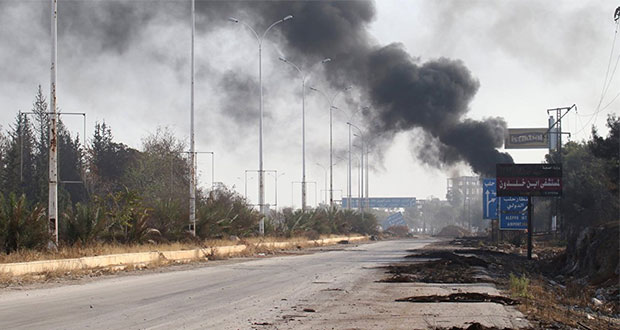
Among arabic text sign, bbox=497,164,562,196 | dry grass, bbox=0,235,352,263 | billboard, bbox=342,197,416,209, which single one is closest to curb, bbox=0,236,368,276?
dry grass, bbox=0,235,352,263

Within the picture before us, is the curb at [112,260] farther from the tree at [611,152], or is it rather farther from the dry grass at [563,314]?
the tree at [611,152]

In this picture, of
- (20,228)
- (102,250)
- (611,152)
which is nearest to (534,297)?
(102,250)

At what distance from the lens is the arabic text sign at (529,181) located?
35.7m

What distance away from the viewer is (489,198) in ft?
183

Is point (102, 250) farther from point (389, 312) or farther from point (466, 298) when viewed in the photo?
point (389, 312)

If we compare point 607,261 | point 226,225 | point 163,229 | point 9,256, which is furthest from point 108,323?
point 226,225

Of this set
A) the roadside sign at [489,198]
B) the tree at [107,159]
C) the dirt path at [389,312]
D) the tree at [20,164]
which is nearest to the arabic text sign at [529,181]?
the roadside sign at [489,198]

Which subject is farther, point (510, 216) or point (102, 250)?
point (510, 216)

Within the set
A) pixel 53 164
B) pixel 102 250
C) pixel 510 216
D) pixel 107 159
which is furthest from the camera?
pixel 107 159

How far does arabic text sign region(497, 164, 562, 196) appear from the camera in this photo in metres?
35.7

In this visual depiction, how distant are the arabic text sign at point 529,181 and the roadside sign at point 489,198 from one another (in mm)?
16685

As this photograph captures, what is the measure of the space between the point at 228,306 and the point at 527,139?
336ft

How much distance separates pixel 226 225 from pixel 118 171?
1614 inches

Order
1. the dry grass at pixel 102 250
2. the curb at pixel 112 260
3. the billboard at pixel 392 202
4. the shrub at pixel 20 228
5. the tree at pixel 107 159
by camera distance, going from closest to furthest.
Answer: the curb at pixel 112 260, the dry grass at pixel 102 250, the shrub at pixel 20 228, the tree at pixel 107 159, the billboard at pixel 392 202
